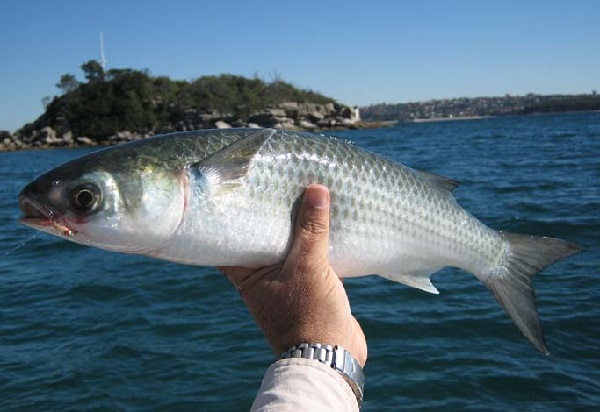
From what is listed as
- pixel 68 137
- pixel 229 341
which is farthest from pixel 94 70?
pixel 229 341

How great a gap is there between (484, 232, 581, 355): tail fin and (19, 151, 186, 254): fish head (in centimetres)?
216

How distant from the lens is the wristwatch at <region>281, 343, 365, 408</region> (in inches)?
96.8

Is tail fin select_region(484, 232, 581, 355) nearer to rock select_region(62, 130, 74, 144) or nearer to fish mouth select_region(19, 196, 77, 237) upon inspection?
fish mouth select_region(19, 196, 77, 237)

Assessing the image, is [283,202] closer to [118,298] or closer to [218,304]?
[218,304]

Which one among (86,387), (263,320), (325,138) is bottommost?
(86,387)

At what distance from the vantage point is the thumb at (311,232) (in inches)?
109

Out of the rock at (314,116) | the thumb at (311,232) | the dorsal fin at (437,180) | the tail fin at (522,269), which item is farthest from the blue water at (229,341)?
the rock at (314,116)

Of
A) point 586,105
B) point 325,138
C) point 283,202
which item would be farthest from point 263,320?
point 586,105

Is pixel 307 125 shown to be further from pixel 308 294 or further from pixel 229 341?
pixel 308 294

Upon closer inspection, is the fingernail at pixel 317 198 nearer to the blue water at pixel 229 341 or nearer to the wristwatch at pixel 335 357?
the wristwatch at pixel 335 357

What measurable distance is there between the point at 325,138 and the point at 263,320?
1.07m

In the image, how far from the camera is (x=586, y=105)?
159 meters

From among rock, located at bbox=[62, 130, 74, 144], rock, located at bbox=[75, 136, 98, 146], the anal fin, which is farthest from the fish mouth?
rock, located at bbox=[62, 130, 74, 144]

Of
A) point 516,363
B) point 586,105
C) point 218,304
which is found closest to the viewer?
point 516,363
